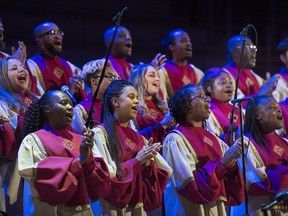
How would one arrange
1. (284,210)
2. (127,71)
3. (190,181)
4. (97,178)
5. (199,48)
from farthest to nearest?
(199,48) → (127,71) → (284,210) → (190,181) → (97,178)

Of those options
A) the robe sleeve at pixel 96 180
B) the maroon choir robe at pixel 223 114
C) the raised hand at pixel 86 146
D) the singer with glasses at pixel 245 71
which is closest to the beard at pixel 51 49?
the maroon choir robe at pixel 223 114

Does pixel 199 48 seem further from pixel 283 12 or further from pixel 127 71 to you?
pixel 127 71

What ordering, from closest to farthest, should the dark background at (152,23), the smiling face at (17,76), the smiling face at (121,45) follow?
1. the smiling face at (17,76)
2. the smiling face at (121,45)
3. the dark background at (152,23)

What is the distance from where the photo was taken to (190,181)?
4.94 m

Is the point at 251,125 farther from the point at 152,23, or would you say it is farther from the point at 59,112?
the point at 152,23

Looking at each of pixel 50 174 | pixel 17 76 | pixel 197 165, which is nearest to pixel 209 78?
pixel 197 165

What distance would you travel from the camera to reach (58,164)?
430 centimetres

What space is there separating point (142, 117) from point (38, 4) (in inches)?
125

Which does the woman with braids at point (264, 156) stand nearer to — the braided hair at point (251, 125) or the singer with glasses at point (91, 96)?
the braided hair at point (251, 125)

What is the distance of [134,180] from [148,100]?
1.53 m

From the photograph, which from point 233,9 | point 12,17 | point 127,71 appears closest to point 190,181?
point 127,71

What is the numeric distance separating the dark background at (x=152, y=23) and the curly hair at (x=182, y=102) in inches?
114

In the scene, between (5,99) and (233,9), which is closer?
(5,99)

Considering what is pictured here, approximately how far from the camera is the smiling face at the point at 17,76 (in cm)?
549
